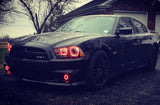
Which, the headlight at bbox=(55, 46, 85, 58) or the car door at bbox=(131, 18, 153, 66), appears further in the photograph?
the car door at bbox=(131, 18, 153, 66)

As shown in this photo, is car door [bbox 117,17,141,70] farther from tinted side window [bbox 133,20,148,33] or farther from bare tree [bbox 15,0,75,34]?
bare tree [bbox 15,0,75,34]

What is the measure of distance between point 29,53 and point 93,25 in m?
1.85

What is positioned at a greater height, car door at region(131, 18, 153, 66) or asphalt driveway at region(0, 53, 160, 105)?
car door at region(131, 18, 153, 66)

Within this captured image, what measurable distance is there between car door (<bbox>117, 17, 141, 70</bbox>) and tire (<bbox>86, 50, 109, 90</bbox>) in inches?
30.3

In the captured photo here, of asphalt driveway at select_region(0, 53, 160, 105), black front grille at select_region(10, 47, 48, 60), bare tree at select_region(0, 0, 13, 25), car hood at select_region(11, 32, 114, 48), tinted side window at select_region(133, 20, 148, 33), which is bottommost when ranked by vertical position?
asphalt driveway at select_region(0, 53, 160, 105)

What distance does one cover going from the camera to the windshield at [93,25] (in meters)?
5.09

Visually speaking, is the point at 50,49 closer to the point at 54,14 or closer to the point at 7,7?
the point at 7,7

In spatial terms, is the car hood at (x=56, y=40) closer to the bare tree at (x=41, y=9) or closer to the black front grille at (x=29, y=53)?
the black front grille at (x=29, y=53)

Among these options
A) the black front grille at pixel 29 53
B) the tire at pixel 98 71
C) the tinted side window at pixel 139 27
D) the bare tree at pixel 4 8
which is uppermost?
the bare tree at pixel 4 8

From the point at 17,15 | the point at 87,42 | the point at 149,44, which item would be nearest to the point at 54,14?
the point at 17,15

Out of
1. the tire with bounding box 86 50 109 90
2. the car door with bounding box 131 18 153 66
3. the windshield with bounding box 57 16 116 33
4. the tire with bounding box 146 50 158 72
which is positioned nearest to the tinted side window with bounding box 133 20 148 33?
the car door with bounding box 131 18 153 66

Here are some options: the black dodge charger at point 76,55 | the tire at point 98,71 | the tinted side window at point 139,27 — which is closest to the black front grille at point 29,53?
the black dodge charger at point 76,55

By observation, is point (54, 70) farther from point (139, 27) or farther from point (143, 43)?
point (139, 27)

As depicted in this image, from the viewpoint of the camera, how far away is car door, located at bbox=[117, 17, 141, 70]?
5223 millimetres
